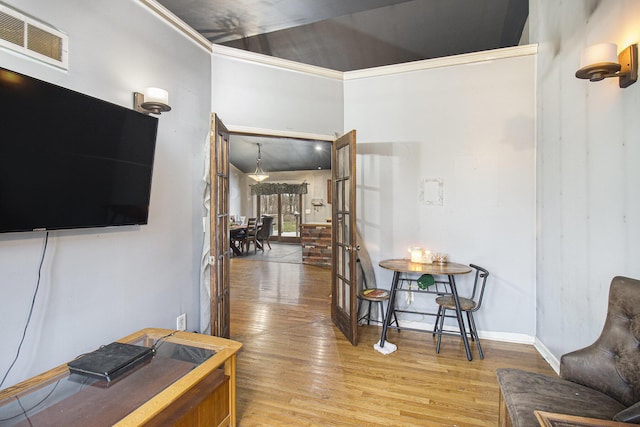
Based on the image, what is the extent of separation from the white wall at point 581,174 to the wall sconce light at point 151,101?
109 inches

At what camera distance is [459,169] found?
10.5 feet

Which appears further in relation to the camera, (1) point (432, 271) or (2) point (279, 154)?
(2) point (279, 154)

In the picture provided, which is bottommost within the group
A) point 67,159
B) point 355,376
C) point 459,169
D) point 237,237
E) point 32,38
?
point 355,376

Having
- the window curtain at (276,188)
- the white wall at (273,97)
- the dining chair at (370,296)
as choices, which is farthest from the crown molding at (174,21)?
the window curtain at (276,188)

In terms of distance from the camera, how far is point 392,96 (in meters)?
3.39

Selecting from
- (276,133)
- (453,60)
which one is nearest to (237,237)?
(276,133)

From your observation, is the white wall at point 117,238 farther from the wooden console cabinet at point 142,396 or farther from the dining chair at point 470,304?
the dining chair at point 470,304

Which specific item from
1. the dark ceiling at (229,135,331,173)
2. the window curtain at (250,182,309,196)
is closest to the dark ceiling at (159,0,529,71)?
the dark ceiling at (229,135,331,173)

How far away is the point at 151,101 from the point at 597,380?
9.66ft

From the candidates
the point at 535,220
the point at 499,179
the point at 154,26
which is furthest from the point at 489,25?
the point at 154,26

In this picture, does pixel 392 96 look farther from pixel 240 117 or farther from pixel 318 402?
pixel 318 402

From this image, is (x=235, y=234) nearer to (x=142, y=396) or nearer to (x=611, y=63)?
(x=142, y=396)

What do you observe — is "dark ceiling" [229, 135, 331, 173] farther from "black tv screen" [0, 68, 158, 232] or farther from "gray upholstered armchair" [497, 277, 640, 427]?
"gray upholstered armchair" [497, 277, 640, 427]

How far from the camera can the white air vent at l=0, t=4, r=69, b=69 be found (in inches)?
58.0
